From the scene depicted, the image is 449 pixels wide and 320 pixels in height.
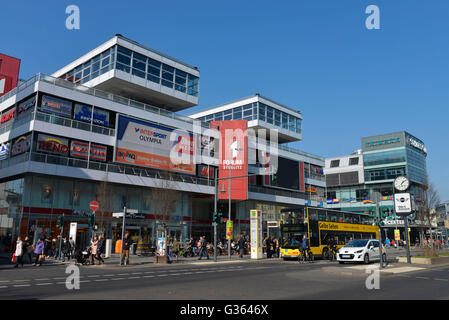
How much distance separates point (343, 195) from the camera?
98250 millimetres

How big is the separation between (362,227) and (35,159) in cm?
3055

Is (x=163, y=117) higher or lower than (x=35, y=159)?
higher

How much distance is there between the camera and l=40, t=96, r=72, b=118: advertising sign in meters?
33.4

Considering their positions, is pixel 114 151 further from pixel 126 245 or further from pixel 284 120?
pixel 284 120

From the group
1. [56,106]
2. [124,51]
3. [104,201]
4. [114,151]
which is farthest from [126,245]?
[124,51]

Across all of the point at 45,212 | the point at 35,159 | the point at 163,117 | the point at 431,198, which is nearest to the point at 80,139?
the point at 35,159

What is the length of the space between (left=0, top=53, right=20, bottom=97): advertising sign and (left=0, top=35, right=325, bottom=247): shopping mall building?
26.7 ft

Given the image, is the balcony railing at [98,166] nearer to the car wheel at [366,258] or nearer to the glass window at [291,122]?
the car wheel at [366,258]

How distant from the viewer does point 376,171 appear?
301ft

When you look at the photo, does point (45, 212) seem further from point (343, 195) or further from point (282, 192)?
point (343, 195)

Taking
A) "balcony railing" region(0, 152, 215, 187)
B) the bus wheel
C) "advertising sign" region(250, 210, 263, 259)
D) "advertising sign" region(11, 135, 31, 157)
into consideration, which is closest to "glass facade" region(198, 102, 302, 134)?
"balcony railing" region(0, 152, 215, 187)

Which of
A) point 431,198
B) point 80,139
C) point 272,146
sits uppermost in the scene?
point 272,146

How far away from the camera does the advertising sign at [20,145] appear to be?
1283 inches

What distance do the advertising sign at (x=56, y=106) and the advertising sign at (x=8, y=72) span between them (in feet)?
77.5
